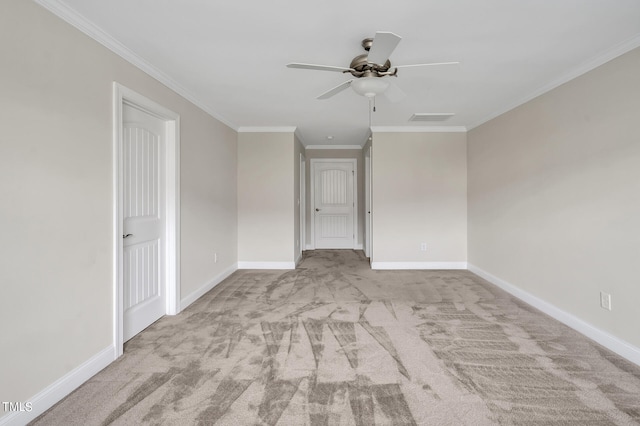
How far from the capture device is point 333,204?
6746 mm

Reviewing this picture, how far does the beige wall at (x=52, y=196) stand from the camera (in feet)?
4.75

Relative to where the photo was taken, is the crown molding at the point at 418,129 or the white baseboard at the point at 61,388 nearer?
the white baseboard at the point at 61,388

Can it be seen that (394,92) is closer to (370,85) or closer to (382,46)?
(370,85)

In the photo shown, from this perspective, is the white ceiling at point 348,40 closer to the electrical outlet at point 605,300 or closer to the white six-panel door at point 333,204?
the electrical outlet at point 605,300

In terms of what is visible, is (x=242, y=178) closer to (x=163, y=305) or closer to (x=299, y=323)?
(x=163, y=305)

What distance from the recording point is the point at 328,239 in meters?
6.78

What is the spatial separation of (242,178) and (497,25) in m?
3.85

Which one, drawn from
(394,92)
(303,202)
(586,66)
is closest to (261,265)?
(303,202)

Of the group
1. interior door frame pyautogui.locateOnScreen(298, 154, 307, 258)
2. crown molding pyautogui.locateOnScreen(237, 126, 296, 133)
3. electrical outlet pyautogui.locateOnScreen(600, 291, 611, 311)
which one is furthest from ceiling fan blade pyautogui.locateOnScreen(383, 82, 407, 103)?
interior door frame pyautogui.locateOnScreen(298, 154, 307, 258)

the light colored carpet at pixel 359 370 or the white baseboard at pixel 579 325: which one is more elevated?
the white baseboard at pixel 579 325

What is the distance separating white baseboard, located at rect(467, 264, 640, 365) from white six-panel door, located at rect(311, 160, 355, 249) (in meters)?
3.44

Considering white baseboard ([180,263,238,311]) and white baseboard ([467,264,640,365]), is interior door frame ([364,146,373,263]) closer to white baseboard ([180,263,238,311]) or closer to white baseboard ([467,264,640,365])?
white baseboard ([467,264,640,365])

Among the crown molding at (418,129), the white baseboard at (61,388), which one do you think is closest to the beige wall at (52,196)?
the white baseboard at (61,388)

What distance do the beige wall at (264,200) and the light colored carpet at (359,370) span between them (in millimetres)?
1613
